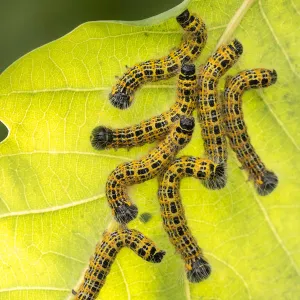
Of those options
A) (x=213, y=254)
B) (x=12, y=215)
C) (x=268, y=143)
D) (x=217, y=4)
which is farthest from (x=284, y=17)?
(x=12, y=215)

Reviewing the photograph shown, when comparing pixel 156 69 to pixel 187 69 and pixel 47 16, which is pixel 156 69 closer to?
pixel 187 69

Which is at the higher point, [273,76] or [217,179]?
[273,76]

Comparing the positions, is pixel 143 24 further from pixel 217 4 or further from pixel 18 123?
pixel 18 123

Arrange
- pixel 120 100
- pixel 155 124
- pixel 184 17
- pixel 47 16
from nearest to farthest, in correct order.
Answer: pixel 184 17 → pixel 120 100 → pixel 155 124 → pixel 47 16

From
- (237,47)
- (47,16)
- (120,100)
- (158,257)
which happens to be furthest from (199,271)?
(47,16)

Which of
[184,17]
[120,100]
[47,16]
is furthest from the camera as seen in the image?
[47,16]

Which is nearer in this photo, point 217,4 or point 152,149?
point 217,4

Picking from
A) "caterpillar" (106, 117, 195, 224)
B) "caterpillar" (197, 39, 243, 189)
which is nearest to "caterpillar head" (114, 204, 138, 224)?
"caterpillar" (106, 117, 195, 224)

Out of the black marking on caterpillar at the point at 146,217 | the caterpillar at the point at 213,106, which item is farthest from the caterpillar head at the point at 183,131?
the black marking on caterpillar at the point at 146,217
